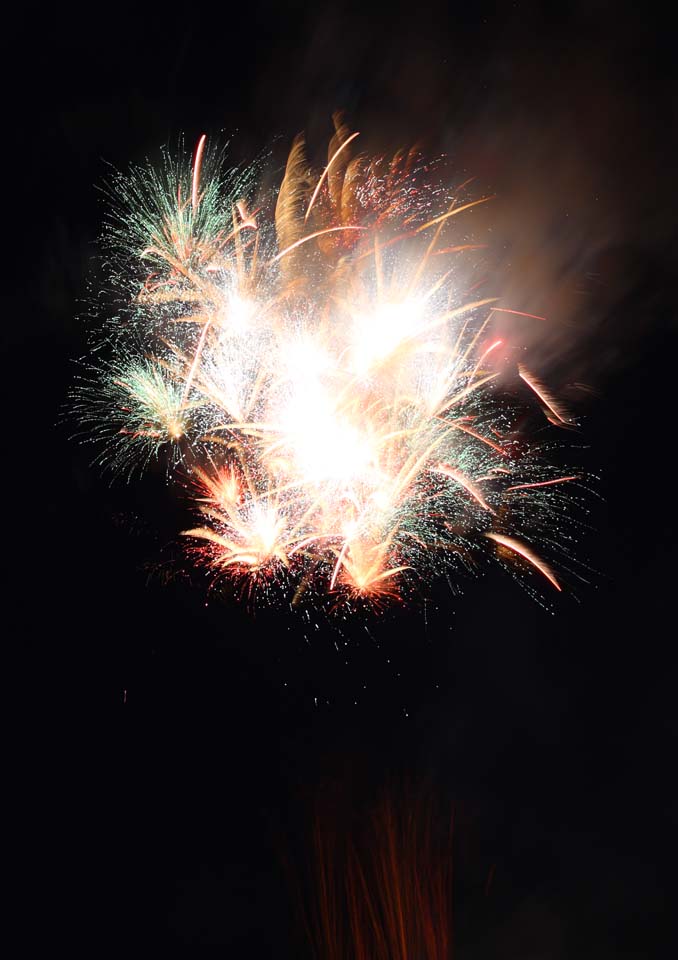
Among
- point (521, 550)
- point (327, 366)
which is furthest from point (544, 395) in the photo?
point (327, 366)

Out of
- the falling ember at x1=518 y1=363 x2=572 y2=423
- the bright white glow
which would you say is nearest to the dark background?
the falling ember at x1=518 y1=363 x2=572 y2=423

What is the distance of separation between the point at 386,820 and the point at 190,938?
24.4 inches

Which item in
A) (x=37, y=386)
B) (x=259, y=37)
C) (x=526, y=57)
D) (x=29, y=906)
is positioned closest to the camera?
(x=526, y=57)

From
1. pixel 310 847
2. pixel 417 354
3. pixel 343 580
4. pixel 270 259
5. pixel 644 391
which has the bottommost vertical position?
pixel 310 847

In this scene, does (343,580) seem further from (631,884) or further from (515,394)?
(631,884)

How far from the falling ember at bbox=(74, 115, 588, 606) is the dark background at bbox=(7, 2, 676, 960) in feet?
0.34

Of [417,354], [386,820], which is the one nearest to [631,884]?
[386,820]

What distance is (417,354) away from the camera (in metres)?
1.27

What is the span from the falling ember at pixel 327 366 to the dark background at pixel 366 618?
105 mm

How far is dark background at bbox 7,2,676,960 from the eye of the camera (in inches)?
51.4

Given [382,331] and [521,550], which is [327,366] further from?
[521,550]

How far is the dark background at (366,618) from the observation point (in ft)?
4.29

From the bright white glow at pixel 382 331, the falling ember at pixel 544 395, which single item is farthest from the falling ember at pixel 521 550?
the bright white glow at pixel 382 331

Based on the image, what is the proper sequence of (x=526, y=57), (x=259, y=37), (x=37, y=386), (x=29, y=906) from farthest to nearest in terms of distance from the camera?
1. (x=29, y=906)
2. (x=37, y=386)
3. (x=259, y=37)
4. (x=526, y=57)
